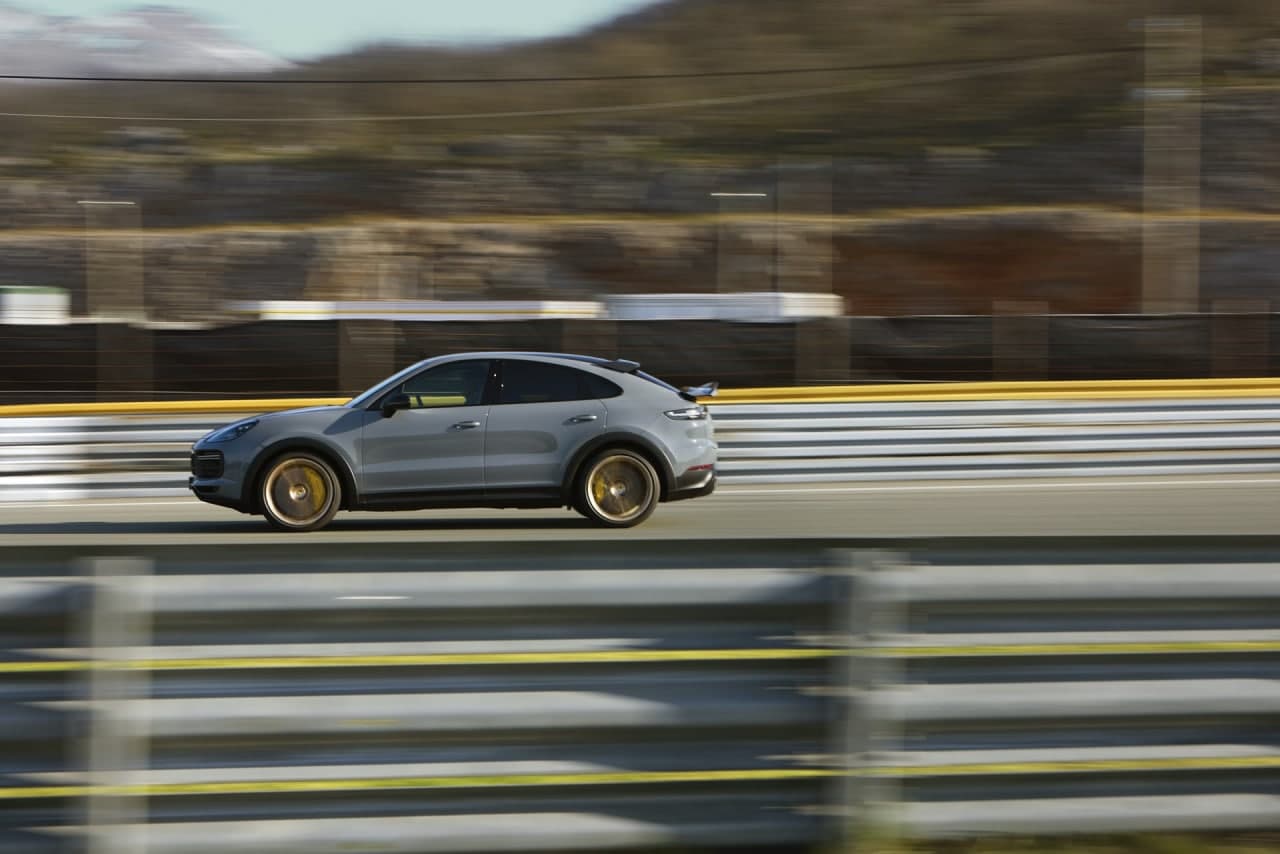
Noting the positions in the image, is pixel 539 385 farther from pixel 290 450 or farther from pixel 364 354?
pixel 364 354

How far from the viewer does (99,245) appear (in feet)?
163

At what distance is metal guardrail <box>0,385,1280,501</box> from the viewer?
13.9 metres

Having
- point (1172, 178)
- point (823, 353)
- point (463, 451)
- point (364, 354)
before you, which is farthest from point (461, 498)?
point (1172, 178)

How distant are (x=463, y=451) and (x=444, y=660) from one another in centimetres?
783

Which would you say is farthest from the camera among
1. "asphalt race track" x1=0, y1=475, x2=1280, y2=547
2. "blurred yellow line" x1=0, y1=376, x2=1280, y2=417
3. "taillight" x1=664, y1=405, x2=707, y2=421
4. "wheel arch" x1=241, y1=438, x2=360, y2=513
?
"blurred yellow line" x1=0, y1=376, x2=1280, y2=417

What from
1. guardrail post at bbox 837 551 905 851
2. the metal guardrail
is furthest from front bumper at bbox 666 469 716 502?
guardrail post at bbox 837 551 905 851

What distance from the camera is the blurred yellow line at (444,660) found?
143 inches

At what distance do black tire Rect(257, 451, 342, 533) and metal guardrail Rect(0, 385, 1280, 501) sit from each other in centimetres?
265

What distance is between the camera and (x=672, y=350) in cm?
1988

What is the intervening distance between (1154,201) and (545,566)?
4713cm

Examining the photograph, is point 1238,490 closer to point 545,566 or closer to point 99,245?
point 545,566

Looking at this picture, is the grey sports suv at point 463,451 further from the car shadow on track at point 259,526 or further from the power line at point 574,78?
the power line at point 574,78

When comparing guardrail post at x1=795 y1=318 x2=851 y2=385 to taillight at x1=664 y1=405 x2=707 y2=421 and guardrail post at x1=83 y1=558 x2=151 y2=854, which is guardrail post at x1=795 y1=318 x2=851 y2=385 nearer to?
taillight at x1=664 y1=405 x2=707 y2=421

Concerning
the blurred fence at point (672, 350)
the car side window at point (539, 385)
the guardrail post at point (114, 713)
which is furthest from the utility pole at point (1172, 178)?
the guardrail post at point (114, 713)
